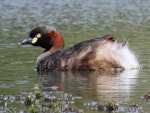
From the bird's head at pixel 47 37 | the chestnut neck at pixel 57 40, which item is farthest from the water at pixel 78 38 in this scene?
the chestnut neck at pixel 57 40

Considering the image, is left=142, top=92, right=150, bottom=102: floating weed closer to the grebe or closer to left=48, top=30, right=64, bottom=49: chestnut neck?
the grebe

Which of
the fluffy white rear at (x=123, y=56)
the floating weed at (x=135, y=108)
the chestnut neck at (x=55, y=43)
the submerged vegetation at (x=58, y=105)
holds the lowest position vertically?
the floating weed at (x=135, y=108)

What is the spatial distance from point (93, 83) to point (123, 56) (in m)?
2.46

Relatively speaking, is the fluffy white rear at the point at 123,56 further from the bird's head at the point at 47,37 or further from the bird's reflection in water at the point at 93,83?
the bird's head at the point at 47,37

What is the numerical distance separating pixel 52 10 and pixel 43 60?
66.7 ft

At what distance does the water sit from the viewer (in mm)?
12656

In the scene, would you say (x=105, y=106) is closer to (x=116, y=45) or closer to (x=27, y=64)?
(x=116, y=45)

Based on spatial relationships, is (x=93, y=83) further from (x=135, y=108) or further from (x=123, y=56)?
(x=135, y=108)

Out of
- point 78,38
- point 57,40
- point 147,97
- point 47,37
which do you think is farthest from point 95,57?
point 78,38

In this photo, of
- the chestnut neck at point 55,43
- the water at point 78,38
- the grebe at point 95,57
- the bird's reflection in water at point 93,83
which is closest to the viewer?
the bird's reflection in water at point 93,83

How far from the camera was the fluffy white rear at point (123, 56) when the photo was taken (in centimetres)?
1600

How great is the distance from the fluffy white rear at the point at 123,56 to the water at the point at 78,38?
1.01 ft

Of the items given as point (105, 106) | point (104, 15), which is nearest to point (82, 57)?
point (105, 106)

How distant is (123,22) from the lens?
29.5 metres
